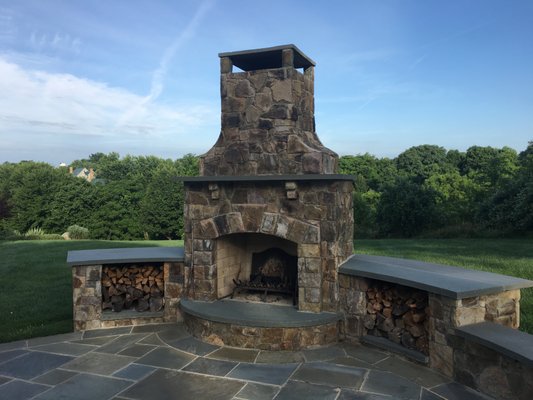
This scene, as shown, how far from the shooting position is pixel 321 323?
5.29 meters

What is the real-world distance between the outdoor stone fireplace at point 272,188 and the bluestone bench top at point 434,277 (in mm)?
358

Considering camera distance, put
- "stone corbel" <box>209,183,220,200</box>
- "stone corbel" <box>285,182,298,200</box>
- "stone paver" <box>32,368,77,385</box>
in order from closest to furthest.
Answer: "stone paver" <box>32,368,77,385</box> < "stone corbel" <box>285,182,298,200</box> < "stone corbel" <box>209,183,220,200</box>

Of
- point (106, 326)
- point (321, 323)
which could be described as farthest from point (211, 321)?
point (106, 326)

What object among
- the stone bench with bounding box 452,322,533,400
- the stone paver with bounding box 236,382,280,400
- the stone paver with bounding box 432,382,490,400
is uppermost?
the stone bench with bounding box 452,322,533,400

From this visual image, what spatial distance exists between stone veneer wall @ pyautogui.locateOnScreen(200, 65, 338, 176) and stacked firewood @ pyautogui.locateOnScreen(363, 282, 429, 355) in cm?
185

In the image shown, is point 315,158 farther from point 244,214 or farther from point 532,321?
point 532,321

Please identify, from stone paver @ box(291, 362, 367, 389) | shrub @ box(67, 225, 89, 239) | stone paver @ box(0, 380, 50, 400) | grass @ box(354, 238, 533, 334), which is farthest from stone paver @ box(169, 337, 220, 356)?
shrub @ box(67, 225, 89, 239)

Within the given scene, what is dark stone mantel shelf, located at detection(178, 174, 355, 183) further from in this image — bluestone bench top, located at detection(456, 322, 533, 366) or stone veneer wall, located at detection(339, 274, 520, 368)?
bluestone bench top, located at detection(456, 322, 533, 366)

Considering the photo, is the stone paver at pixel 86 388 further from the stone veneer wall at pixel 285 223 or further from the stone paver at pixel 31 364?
the stone veneer wall at pixel 285 223

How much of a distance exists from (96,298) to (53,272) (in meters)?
5.11

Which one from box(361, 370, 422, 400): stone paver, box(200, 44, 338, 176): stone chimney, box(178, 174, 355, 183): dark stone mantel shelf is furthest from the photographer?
box(200, 44, 338, 176): stone chimney

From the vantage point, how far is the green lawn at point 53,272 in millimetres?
6324

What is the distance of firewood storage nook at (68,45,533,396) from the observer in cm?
497

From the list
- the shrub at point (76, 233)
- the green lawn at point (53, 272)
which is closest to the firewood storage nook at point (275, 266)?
the green lawn at point (53, 272)
